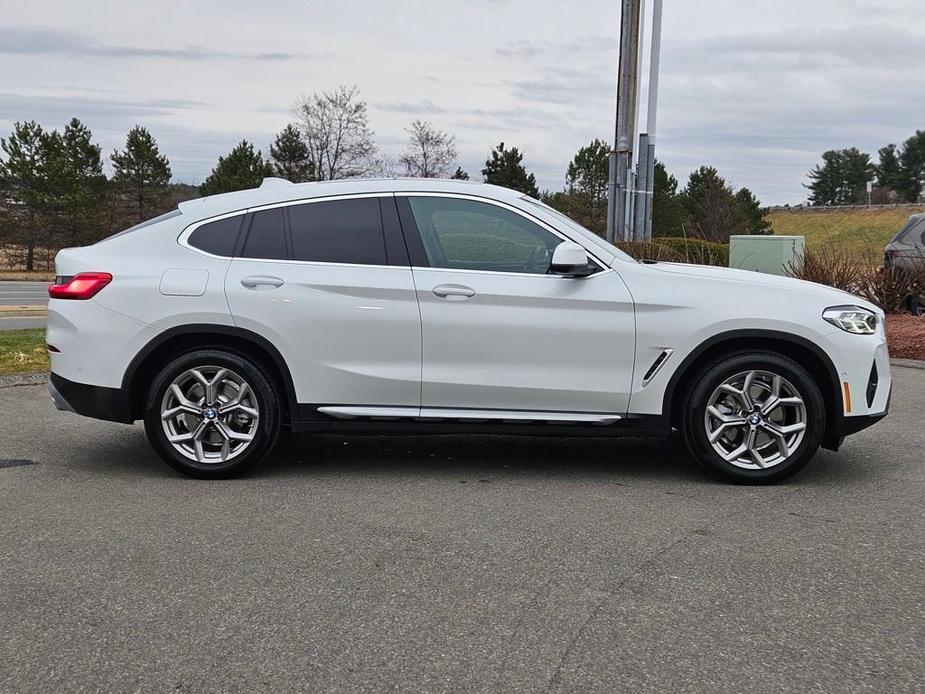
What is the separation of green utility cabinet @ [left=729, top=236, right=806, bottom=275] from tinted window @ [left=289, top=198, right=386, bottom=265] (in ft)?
32.6

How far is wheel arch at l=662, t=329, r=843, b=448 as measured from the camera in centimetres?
550

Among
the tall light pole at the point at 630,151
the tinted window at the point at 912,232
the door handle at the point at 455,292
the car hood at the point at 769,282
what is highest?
the tall light pole at the point at 630,151

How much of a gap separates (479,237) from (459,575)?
2.29 meters

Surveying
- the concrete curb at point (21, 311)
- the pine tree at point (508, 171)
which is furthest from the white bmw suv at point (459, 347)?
the pine tree at point (508, 171)

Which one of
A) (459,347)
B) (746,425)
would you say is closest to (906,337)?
(746,425)

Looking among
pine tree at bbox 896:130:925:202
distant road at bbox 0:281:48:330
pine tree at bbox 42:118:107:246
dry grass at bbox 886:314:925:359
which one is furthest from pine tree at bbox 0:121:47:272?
pine tree at bbox 896:130:925:202

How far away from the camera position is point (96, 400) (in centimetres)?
565

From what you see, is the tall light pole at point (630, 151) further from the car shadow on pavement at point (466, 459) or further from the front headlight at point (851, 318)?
the front headlight at point (851, 318)

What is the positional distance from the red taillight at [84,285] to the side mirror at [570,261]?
98.9 inches

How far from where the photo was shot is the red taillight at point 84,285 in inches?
221

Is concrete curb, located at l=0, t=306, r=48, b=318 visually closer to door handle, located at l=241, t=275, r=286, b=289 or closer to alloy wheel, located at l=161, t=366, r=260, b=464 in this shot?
alloy wheel, located at l=161, t=366, r=260, b=464

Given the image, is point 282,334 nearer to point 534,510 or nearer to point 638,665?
point 534,510

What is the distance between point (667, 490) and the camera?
5504 millimetres

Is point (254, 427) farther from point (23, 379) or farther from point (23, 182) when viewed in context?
point (23, 182)
